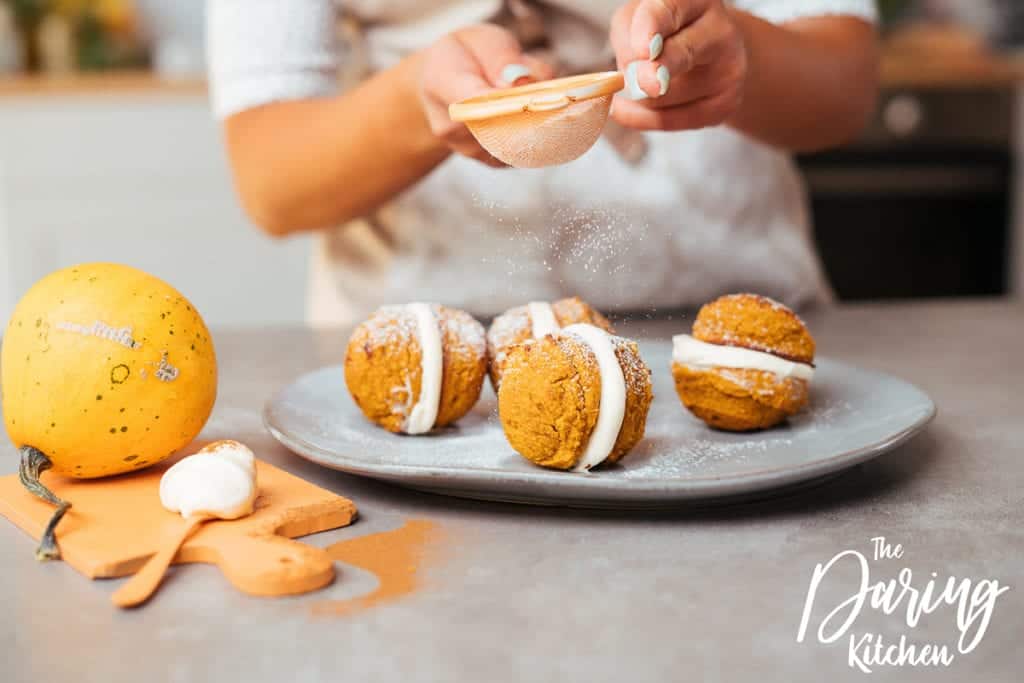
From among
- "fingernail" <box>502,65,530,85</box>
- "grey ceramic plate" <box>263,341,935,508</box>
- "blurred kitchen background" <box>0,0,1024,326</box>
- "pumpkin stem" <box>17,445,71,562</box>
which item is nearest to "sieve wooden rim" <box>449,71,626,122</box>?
"fingernail" <box>502,65,530,85</box>

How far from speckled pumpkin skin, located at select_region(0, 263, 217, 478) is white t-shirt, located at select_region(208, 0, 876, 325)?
56cm

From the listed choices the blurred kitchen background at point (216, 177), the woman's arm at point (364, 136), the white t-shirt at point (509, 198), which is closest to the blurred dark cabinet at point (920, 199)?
the blurred kitchen background at point (216, 177)

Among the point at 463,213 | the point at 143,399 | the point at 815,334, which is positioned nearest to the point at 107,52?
the point at 463,213

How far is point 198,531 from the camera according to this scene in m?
0.63

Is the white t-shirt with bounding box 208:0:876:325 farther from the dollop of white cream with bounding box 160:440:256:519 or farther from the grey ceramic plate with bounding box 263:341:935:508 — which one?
the dollop of white cream with bounding box 160:440:256:519

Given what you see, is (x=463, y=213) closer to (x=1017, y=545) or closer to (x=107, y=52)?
(x=1017, y=545)

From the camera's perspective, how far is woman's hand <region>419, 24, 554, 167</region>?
88cm

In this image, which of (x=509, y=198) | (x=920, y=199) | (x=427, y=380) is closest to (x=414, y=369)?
(x=427, y=380)

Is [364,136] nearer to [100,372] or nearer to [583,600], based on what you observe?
[100,372]

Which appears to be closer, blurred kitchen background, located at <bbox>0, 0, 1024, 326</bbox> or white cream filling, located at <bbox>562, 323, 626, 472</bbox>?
white cream filling, located at <bbox>562, 323, 626, 472</bbox>

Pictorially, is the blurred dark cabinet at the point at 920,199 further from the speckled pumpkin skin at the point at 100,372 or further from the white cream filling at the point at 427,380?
the speckled pumpkin skin at the point at 100,372

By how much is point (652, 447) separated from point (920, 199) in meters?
2.06

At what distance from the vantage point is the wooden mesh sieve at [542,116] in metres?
0.72

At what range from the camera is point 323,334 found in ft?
4.20
